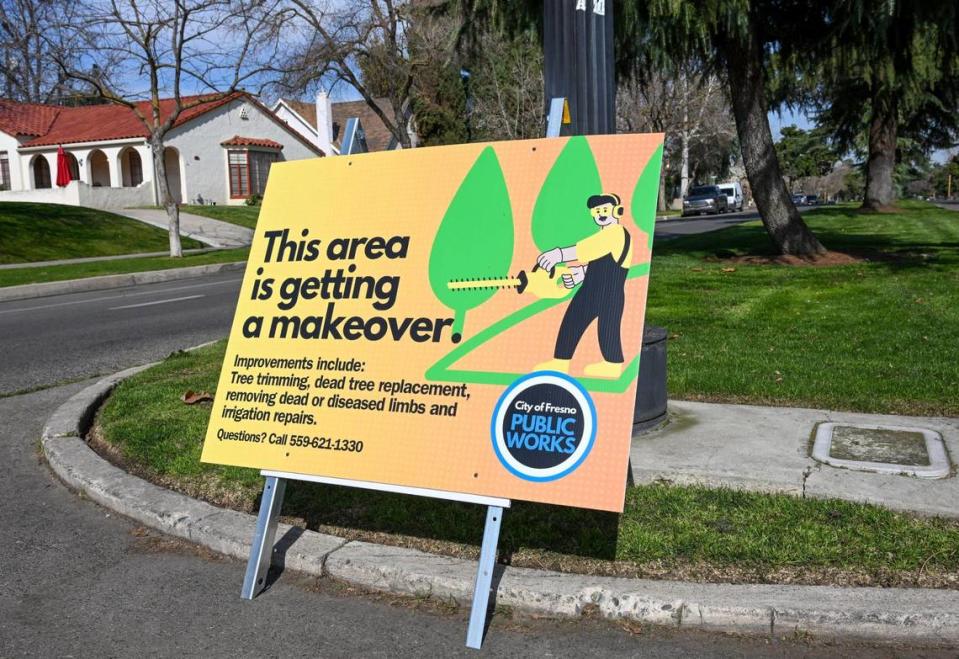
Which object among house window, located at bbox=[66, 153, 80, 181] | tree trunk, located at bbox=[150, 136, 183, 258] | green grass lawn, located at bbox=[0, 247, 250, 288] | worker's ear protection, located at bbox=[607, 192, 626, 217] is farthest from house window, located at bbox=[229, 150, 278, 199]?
worker's ear protection, located at bbox=[607, 192, 626, 217]

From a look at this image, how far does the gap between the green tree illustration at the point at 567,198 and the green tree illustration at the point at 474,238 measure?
5.5 inches

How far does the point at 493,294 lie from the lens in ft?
11.5

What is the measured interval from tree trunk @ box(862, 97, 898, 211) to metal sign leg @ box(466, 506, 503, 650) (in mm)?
28763

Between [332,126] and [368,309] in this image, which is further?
[332,126]

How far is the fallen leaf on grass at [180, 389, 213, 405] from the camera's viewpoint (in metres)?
6.41

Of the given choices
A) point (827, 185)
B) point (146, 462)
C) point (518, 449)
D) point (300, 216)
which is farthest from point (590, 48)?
point (827, 185)

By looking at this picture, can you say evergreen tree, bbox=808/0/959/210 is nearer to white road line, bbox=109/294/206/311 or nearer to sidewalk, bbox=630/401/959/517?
sidewalk, bbox=630/401/959/517

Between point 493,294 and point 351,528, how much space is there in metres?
1.41

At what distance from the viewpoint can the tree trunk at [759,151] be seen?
14.1 metres

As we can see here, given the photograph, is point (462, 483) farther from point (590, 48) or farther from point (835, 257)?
point (835, 257)

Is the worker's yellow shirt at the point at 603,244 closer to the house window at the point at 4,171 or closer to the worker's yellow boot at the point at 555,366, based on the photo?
the worker's yellow boot at the point at 555,366

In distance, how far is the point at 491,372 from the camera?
340 centimetres

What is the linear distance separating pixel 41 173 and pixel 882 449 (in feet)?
153

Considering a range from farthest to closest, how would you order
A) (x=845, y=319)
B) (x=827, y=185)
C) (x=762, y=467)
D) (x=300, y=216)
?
1. (x=827, y=185)
2. (x=845, y=319)
3. (x=762, y=467)
4. (x=300, y=216)
